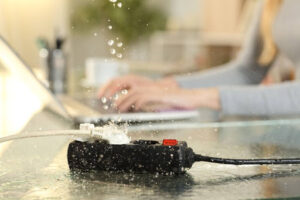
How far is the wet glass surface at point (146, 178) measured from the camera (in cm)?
58

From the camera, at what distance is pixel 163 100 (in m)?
1.41

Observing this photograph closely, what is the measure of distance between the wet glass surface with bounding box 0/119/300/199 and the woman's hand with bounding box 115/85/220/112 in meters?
0.44

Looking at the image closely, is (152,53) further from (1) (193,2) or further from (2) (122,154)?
(2) (122,154)

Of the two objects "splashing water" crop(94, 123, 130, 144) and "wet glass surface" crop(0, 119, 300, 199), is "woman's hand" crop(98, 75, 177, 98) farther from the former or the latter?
"splashing water" crop(94, 123, 130, 144)

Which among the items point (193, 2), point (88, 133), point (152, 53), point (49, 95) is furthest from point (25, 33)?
point (88, 133)

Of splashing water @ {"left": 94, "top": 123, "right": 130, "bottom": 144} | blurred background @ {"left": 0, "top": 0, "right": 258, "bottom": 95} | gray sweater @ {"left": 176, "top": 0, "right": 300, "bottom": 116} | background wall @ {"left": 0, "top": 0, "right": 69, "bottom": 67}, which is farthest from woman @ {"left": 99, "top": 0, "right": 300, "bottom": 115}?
blurred background @ {"left": 0, "top": 0, "right": 258, "bottom": 95}

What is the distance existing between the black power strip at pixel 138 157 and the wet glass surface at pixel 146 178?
0.01 m

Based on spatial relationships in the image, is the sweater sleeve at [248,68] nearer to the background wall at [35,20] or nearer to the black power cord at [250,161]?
the black power cord at [250,161]

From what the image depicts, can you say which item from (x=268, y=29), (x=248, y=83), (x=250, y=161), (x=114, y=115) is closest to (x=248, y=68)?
(x=248, y=83)

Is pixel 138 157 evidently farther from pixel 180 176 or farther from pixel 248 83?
pixel 248 83

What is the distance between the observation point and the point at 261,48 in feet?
7.67

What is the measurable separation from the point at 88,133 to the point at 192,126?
20.2 inches

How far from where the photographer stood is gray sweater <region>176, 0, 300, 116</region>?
4.98 feet

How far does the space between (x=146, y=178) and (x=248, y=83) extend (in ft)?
5.80
